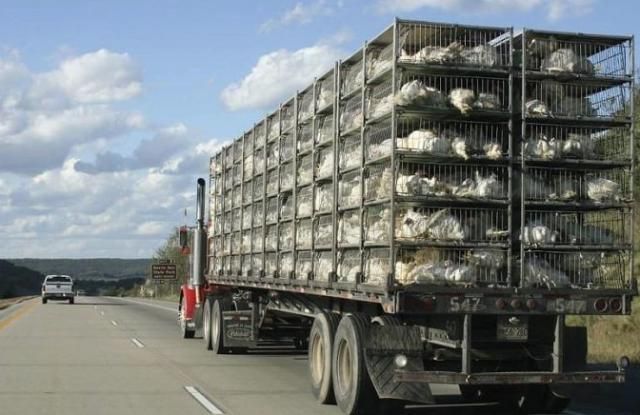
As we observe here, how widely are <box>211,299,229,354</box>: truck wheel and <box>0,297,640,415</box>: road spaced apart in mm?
243

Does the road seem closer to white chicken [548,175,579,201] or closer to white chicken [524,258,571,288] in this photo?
white chicken [524,258,571,288]

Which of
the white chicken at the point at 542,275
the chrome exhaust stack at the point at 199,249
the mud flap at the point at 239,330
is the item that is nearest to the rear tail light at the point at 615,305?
the white chicken at the point at 542,275

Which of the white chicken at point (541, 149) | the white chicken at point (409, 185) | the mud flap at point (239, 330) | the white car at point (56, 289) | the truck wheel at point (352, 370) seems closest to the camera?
the white chicken at point (409, 185)

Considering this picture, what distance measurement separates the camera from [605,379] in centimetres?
1066

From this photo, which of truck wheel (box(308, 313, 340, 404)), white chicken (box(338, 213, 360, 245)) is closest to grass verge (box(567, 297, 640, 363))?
truck wheel (box(308, 313, 340, 404))

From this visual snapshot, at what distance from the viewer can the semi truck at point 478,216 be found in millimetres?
10445

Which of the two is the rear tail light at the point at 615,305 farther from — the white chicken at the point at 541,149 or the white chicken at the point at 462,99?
the white chicken at the point at 462,99

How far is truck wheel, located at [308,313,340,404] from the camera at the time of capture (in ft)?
39.0

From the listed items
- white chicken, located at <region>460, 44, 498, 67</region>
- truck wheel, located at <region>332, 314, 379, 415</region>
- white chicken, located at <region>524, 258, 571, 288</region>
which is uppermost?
white chicken, located at <region>460, 44, 498, 67</region>

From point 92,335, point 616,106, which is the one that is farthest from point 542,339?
point 92,335

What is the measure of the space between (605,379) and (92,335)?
1717 centimetres

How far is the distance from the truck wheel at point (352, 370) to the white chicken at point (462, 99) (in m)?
2.57

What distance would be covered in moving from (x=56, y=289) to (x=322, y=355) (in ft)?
150

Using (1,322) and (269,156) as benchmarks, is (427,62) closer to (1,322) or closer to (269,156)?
(269,156)
